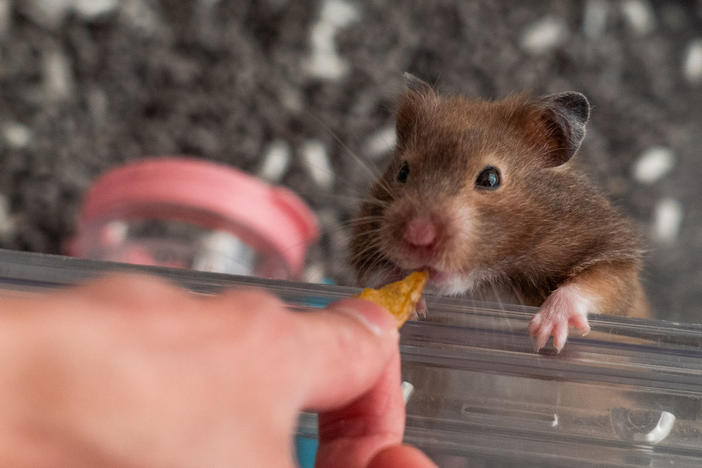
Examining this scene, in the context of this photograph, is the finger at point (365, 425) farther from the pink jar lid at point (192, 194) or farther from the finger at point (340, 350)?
the pink jar lid at point (192, 194)

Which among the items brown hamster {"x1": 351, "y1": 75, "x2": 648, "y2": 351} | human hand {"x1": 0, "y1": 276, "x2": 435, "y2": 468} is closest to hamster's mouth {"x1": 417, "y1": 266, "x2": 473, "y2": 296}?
brown hamster {"x1": 351, "y1": 75, "x2": 648, "y2": 351}

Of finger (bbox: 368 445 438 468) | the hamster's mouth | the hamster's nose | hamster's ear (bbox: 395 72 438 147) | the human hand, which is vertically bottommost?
the human hand

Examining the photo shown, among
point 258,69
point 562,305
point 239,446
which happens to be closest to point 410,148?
point 562,305

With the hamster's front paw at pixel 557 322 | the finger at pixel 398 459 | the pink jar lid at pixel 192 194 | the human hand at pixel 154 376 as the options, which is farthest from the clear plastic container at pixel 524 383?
the pink jar lid at pixel 192 194

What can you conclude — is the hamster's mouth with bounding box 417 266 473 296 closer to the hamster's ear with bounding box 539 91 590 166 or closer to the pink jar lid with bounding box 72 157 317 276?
A: the hamster's ear with bounding box 539 91 590 166

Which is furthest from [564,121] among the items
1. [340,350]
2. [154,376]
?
[154,376]

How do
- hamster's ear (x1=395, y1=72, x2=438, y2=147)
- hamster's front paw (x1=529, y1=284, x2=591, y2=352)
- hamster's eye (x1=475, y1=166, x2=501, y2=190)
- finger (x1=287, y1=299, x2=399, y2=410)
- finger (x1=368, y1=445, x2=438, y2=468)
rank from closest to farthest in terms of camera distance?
finger (x1=287, y1=299, x2=399, y2=410), finger (x1=368, y1=445, x2=438, y2=468), hamster's front paw (x1=529, y1=284, x2=591, y2=352), hamster's eye (x1=475, y1=166, x2=501, y2=190), hamster's ear (x1=395, y1=72, x2=438, y2=147)

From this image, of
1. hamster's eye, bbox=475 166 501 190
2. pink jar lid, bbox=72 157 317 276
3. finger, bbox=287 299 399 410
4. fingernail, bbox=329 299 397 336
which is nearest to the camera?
finger, bbox=287 299 399 410

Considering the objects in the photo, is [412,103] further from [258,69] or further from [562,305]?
[258,69]
